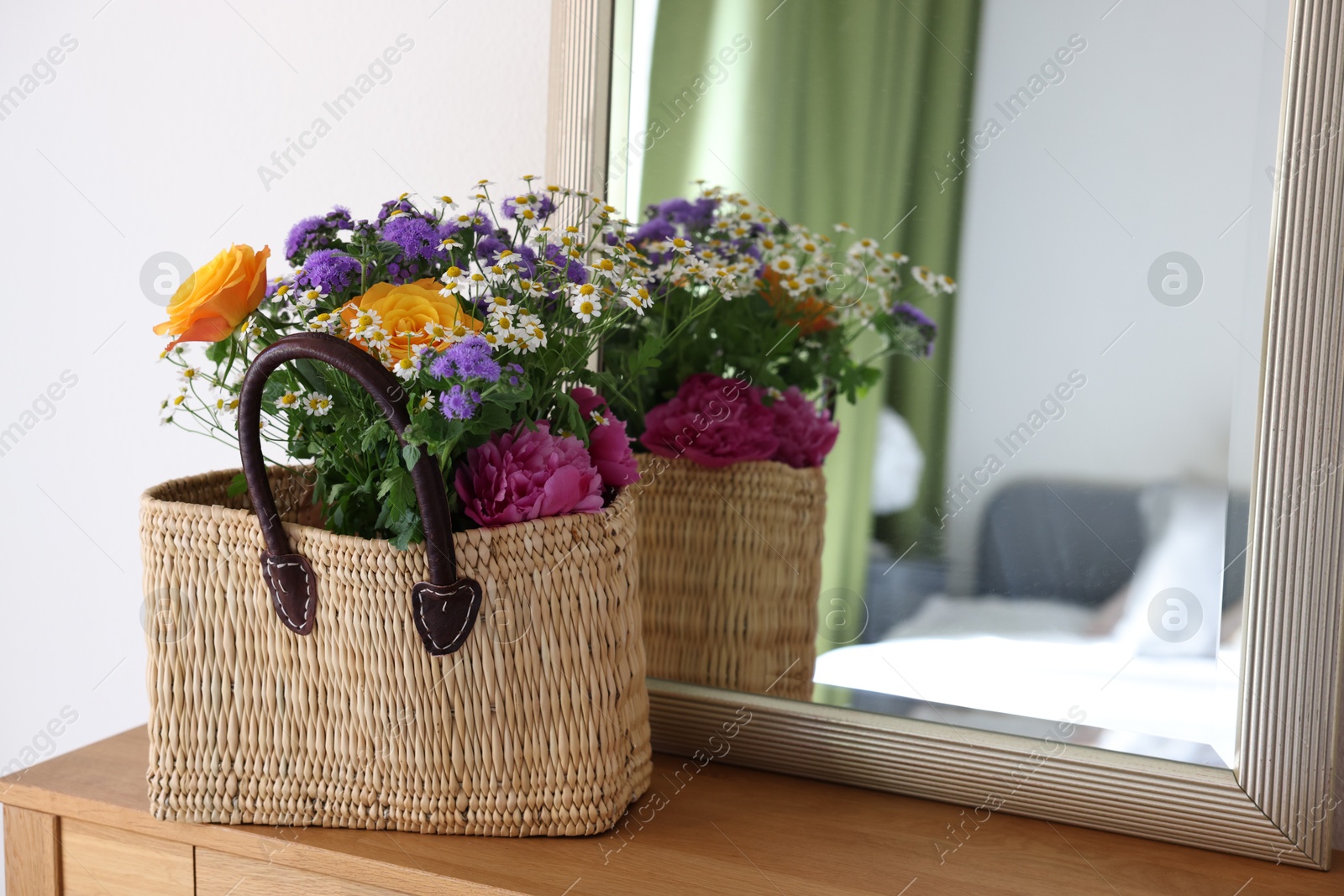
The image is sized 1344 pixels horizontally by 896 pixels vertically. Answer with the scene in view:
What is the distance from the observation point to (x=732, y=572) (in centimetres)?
95

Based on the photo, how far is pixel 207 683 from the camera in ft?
2.60

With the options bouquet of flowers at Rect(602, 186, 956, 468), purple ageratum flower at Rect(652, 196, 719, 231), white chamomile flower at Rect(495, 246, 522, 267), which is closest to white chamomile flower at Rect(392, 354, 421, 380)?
white chamomile flower at Rect(495, 246, 522, 267)

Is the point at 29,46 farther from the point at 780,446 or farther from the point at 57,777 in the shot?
the point at 780,446

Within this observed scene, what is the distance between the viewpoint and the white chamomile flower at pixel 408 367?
69 cm

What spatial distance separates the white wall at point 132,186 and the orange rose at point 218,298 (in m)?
0.44

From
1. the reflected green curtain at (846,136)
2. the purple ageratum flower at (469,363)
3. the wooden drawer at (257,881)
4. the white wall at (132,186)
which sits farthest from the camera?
the white wall at (132,186)

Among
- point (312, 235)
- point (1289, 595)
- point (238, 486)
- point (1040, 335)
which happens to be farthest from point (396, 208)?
point (1289, 595)

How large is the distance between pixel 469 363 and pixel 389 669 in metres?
0.25

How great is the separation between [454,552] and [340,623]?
11 centimetres

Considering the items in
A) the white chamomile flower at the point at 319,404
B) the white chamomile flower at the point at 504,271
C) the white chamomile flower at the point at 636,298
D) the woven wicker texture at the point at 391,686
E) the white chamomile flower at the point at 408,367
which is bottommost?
the woven wicker texture at the point at 391,686

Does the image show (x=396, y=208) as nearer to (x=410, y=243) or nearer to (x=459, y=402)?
(x=410, y=243)

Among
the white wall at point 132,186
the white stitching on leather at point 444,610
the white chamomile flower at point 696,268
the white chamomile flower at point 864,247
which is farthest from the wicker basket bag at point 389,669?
the white wall at point 132,186

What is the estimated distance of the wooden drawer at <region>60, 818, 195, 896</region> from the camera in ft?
2.74

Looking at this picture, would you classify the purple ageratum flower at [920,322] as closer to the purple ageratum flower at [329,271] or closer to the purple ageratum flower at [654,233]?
the purple ageratum flower at [654,233]
